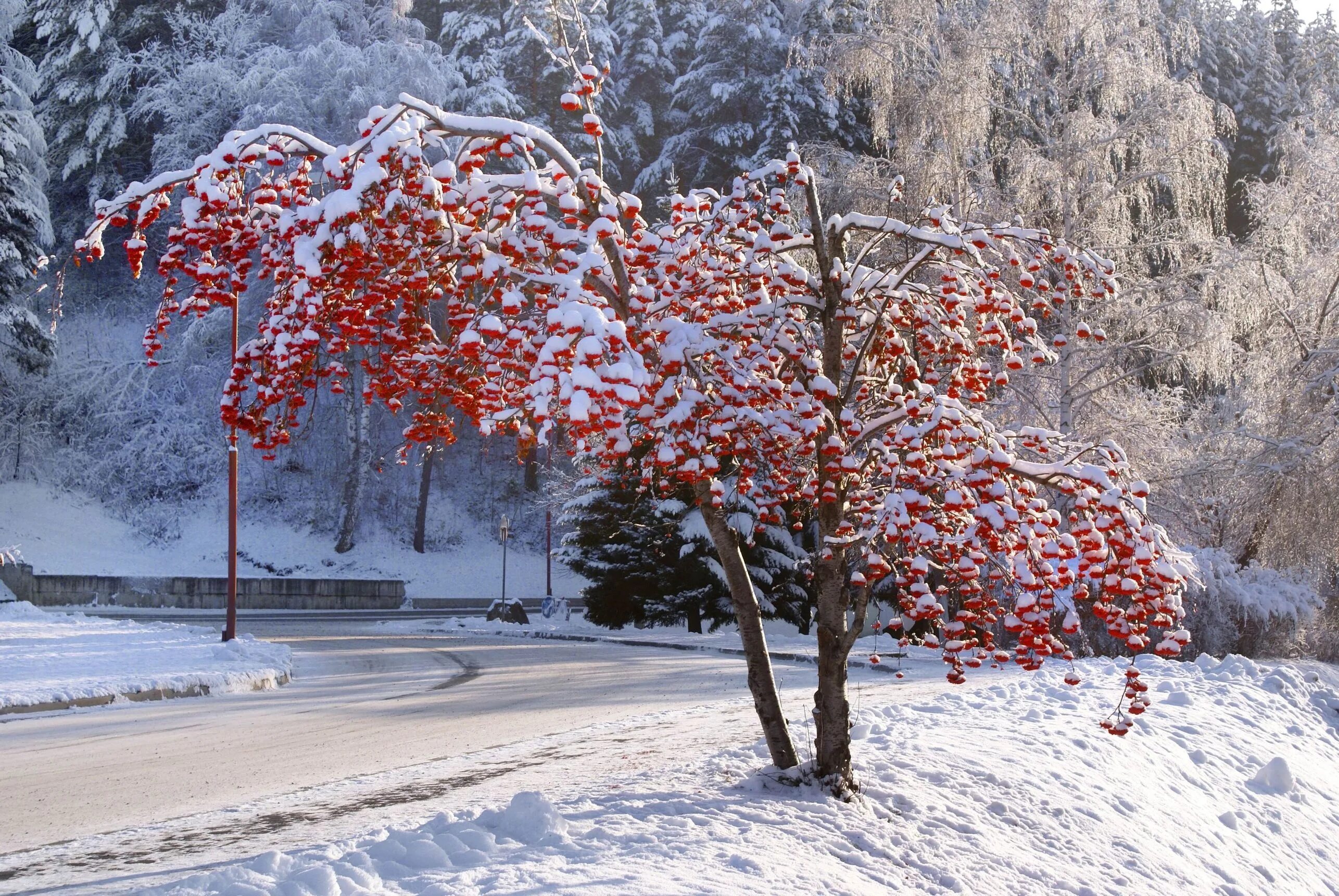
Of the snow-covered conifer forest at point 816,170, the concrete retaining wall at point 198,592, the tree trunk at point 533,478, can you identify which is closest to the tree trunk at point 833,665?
the snow-covered conifer forest at point 816,170

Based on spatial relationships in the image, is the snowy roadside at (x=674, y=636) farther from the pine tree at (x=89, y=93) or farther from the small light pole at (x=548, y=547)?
the pine tree at (x=89, y=93)

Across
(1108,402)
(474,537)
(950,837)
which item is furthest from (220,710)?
(474,537)

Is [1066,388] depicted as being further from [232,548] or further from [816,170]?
[232,548]

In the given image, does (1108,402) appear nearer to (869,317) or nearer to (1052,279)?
(1052,279)

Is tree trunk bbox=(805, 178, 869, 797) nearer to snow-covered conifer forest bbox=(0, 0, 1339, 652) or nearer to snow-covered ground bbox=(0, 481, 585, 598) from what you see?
snow-covered conifer forest bbox=(0, 0, 1339, 652)

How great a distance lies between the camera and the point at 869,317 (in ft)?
24.3

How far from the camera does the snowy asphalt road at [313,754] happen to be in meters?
6.88

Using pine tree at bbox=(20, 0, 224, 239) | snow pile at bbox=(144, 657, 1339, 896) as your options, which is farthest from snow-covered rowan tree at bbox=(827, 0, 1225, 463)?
pine tree at bbox=(20, 0, 224, 239)

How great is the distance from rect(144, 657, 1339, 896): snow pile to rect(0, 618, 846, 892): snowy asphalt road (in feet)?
4.18

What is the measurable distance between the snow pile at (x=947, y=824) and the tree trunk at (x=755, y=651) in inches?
7.9

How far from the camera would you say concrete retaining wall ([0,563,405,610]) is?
31.1 metres

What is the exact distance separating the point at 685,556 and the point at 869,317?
18.4 metres

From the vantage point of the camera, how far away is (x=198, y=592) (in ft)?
112

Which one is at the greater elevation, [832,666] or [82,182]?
[82,182]
